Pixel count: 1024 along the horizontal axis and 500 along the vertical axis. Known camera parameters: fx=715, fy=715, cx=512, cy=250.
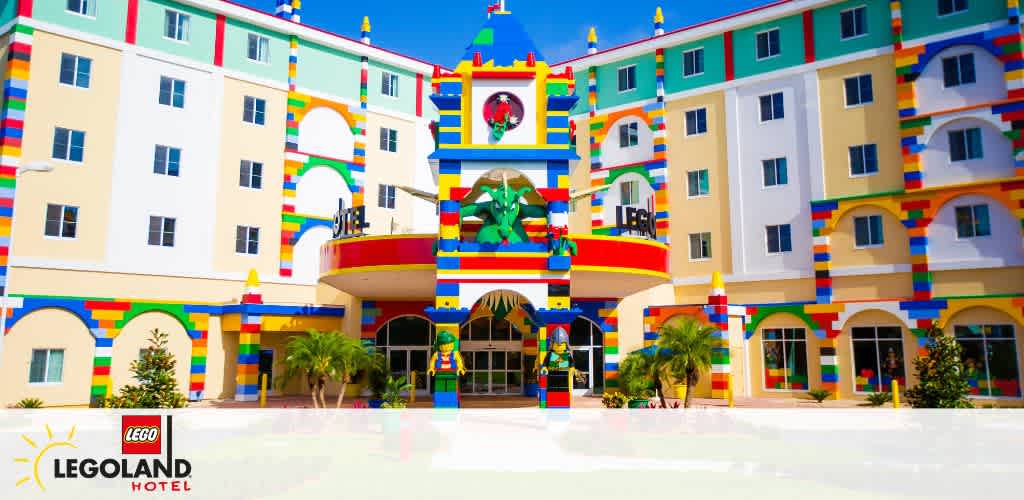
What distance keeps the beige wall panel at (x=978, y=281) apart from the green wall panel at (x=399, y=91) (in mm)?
31900

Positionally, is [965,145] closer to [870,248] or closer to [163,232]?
[870,248]

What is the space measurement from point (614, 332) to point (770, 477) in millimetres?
21732

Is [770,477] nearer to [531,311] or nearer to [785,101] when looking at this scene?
[531,311]

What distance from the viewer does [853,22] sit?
3781 cm

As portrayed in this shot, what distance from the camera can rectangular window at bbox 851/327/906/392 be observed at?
3441cm

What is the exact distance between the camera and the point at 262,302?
36.8 m

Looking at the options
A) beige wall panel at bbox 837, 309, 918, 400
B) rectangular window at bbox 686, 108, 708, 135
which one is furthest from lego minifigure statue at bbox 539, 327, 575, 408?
rectangular window at bbox 686, 108, 708, 135

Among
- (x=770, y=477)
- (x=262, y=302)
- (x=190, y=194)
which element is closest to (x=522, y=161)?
(x=770, y=477)

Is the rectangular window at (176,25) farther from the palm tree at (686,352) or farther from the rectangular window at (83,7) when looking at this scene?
the palm tree at (686,352)

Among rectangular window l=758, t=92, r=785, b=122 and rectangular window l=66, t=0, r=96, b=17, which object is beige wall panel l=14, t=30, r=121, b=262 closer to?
rectangular window l=66, t=0, r=96, b=17

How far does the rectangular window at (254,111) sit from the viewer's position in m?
39.9

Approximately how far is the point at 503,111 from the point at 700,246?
2070cm

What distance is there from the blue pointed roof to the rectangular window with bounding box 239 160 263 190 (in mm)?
18775

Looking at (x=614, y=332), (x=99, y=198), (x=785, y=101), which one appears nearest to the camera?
(x=99, y=198)
